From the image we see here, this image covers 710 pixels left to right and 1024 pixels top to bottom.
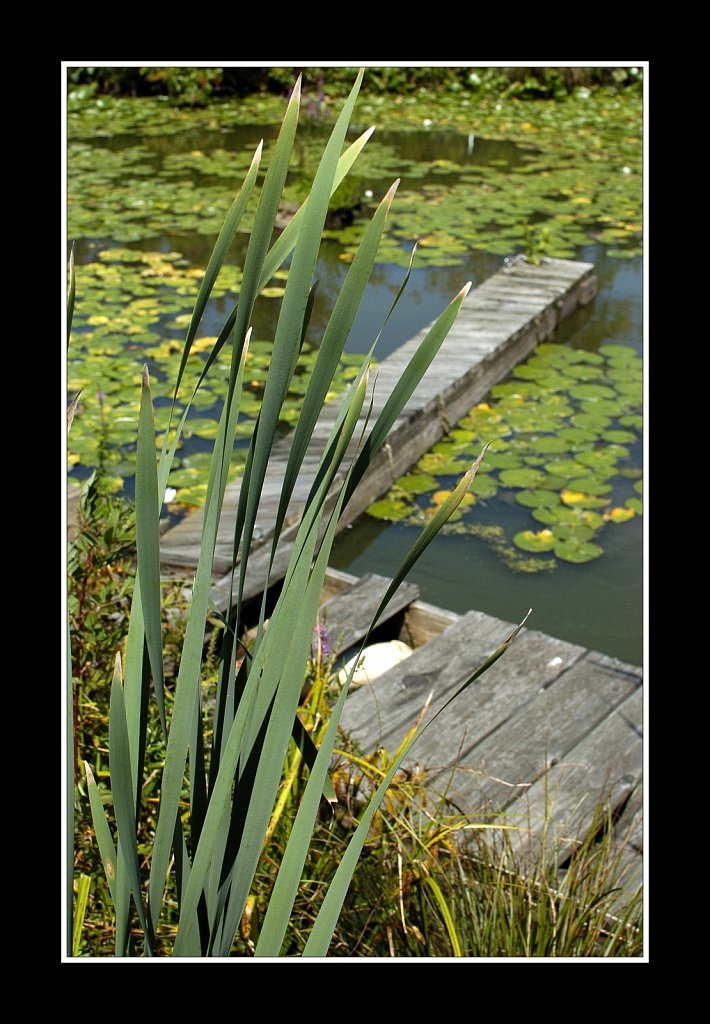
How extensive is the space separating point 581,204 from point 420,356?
20.0 feet

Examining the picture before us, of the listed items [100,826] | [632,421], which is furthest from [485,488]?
[100,826]

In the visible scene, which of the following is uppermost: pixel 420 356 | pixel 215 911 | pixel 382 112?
pixel 382 112

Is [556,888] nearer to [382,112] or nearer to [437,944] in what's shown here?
[437,944]

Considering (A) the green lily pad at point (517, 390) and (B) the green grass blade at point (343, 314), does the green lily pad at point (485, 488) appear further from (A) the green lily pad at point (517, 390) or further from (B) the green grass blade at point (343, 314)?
(B) the green grass blade at point (343, 314)

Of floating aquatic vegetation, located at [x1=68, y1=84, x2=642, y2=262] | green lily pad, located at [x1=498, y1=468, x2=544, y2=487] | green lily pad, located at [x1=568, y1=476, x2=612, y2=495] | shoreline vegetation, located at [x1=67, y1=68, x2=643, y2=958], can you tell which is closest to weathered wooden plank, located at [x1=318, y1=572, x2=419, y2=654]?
shoreline vegetation, located at [x1=67, y1=68, x2=643, y2=958]

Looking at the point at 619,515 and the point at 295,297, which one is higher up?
the point at 295,297

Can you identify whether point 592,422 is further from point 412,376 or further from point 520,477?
point 412,376

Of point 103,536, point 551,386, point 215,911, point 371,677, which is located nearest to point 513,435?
point 551,386

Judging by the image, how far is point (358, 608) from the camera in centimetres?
255

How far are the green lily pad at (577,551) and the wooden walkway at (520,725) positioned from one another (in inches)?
25.6

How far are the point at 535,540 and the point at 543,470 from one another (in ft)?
1.54

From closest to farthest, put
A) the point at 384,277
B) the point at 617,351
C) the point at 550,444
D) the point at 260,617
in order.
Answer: the point at 260,617
the point at 550,444
the point at 617,351
the point at 384,277

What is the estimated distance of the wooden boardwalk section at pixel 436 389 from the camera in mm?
2773

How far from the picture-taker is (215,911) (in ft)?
2.64
